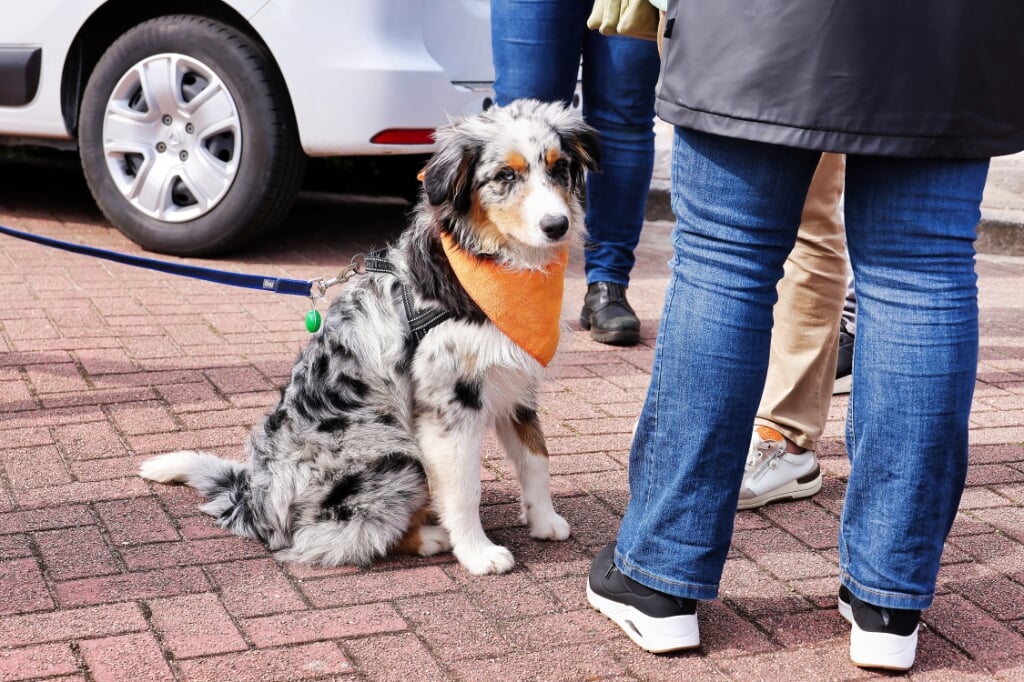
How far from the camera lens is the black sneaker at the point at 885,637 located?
2.58 meters

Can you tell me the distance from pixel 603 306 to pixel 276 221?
1.94m

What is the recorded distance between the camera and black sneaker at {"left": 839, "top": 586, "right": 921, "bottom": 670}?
258 centimetres

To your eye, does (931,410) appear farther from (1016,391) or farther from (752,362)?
(1016,391)

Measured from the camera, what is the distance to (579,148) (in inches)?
128

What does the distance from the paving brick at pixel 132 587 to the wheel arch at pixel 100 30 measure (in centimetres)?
388

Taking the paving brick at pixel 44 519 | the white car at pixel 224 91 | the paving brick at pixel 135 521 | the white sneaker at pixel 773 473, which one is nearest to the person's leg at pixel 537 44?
the white car at pixel 224 91

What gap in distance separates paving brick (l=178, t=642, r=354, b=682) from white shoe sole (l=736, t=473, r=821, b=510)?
1.47 meters

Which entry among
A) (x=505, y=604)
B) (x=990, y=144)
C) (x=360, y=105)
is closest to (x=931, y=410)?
(x=990, y=144)

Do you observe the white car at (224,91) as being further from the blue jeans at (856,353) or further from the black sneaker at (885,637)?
the black sneaker at (885,637)

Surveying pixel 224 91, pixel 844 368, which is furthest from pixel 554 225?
pixel 224 91

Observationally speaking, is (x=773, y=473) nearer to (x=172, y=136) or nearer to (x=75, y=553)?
(x=75, y=553)

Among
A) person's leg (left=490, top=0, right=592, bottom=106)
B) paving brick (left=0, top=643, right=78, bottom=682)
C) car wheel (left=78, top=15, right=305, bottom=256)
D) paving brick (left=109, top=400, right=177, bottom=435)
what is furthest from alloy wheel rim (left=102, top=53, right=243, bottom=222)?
paving brick (left=0, top=643, right=78, bottom=682)

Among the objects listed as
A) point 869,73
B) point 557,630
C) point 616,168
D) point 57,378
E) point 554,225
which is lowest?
point 57,378

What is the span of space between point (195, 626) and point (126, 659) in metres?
0.20
